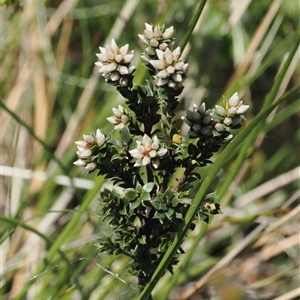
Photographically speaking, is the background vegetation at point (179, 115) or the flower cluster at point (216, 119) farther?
the background vegetation at point (179, 115)

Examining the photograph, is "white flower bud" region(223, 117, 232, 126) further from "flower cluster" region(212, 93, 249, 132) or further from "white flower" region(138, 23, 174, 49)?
"white flower" region(138, 23, 174, 49)

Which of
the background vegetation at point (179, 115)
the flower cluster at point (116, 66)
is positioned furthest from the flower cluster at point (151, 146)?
the background vegetation at point (179, 115)

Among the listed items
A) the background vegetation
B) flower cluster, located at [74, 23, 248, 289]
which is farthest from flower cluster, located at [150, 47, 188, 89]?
the background vegetation

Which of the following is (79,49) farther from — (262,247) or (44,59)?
(262,247)

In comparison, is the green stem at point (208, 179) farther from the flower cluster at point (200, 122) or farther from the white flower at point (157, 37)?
the white flower at point (157, 37)

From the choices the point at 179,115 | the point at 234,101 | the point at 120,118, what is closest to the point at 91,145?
the point at 120,118
